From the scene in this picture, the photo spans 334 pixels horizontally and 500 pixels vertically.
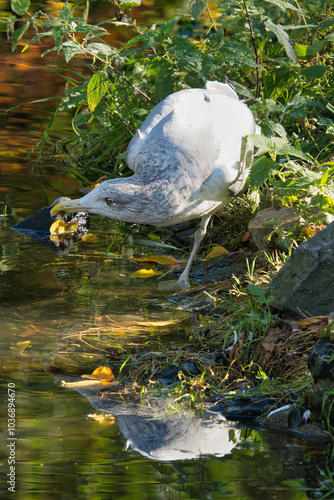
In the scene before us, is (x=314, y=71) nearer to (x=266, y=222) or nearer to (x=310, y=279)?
(x=266, y=222)

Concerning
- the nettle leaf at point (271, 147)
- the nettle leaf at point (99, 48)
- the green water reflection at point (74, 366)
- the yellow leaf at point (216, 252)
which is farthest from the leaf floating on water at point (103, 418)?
the nettle leaf at point (99, 48)

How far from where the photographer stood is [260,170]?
3.58 meters

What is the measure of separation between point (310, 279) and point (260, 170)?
2.81 ft

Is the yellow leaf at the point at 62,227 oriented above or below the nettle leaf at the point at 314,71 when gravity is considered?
below

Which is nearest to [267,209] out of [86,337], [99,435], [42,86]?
[86,337]

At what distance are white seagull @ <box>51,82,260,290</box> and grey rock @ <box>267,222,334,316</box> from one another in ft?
2.41

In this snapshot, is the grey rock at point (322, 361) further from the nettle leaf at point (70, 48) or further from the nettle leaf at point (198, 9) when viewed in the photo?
the nettle leaf at point (198, 9)

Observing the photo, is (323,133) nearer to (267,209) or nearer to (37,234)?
(267,209)

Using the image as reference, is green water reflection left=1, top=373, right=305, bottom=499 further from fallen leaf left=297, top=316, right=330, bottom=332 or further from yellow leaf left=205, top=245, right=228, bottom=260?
yellow leaf left=205, top=245, right=228, bottom=260

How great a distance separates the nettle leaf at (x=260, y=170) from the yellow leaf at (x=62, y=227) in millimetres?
1587

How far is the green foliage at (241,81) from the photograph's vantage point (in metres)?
3.77

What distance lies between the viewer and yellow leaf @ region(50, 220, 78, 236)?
4590mm

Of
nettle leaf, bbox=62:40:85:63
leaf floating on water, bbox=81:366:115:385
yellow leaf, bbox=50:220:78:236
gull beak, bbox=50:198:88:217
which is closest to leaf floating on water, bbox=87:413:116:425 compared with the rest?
leaf floating on water, bbox=81:366:115:385

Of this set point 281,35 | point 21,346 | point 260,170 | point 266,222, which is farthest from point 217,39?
point 21,346
